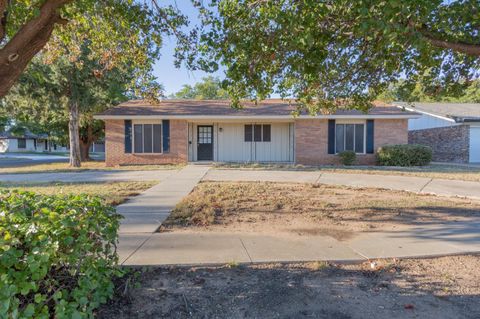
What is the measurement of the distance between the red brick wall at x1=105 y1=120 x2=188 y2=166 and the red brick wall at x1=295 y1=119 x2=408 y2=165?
6.35 metres

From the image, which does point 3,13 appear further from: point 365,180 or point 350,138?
point 350,138

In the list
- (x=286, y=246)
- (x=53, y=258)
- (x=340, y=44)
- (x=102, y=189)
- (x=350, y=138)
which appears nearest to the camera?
(x=53, y=258)

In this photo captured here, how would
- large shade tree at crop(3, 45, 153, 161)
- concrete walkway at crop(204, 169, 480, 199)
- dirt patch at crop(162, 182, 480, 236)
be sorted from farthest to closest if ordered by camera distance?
large shade tree at crop(3, 45, 153, 161), concrete walkway at crop(204, 169, 480, 199), dirt patch at crop(162, 182, 480, 236)

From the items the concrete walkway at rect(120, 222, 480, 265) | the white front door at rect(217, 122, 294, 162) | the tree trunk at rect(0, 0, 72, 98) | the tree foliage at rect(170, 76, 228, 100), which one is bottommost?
the concrete walkway at rect(120, 222, 480, 265)

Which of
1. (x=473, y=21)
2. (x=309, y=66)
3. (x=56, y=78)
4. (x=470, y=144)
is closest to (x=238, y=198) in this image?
(x=309, y=66)

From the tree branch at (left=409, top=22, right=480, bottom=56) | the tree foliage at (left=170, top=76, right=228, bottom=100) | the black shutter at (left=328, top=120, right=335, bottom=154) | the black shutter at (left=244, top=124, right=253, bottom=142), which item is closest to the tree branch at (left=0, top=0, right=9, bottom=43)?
the tree branch at (left=409, top=22, right=480, bottom=56)

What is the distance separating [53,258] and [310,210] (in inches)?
233

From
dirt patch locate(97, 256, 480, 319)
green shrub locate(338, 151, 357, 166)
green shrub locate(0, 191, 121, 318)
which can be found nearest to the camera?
green shrub locate(0, 191, 121, 318)

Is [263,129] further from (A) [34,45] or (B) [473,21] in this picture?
(A) [34,45]

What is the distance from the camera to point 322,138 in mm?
18469

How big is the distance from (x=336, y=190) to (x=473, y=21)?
6185 mm

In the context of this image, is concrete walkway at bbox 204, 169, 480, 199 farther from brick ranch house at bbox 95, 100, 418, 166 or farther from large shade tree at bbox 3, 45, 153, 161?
large shade tree at bbox 3, 45, 153, 161

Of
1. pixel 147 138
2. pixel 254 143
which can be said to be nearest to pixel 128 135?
pixel 147 138

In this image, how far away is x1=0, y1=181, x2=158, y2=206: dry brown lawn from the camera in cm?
880
